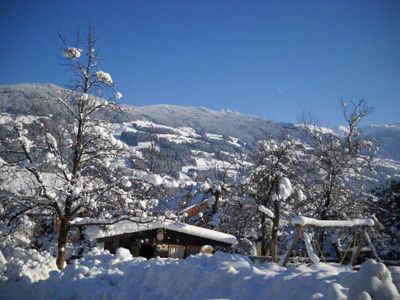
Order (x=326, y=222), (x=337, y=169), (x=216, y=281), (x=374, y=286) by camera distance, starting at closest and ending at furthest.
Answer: (x=374, y=286) → (x=216, y=281) → (x=326, y=222) → (x=337, y=169)

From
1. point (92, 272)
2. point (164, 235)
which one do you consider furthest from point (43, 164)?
point (164, 235)

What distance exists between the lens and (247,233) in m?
32.0

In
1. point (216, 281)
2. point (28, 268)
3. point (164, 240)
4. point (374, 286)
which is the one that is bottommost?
point (164, 240)

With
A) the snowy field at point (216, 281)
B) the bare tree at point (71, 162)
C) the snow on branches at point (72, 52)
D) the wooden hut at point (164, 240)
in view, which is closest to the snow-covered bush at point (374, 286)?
the snowy field at point (216, 281)

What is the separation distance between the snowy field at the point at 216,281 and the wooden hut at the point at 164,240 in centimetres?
1142

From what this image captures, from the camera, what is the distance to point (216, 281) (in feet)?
20.4

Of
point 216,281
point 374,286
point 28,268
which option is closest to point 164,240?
point 28,268

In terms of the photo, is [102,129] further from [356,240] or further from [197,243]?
[197,243]

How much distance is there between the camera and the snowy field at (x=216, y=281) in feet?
14.5

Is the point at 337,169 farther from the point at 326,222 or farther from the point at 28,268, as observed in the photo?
the point at 28,268

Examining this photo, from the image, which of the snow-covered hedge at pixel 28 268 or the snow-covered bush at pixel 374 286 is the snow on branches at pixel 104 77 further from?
the snow-covered bush at pixel 374 286

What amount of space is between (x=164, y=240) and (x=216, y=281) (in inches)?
703

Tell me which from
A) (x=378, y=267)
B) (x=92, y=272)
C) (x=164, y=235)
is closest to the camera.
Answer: (x=378, y=267)

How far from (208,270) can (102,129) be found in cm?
989
